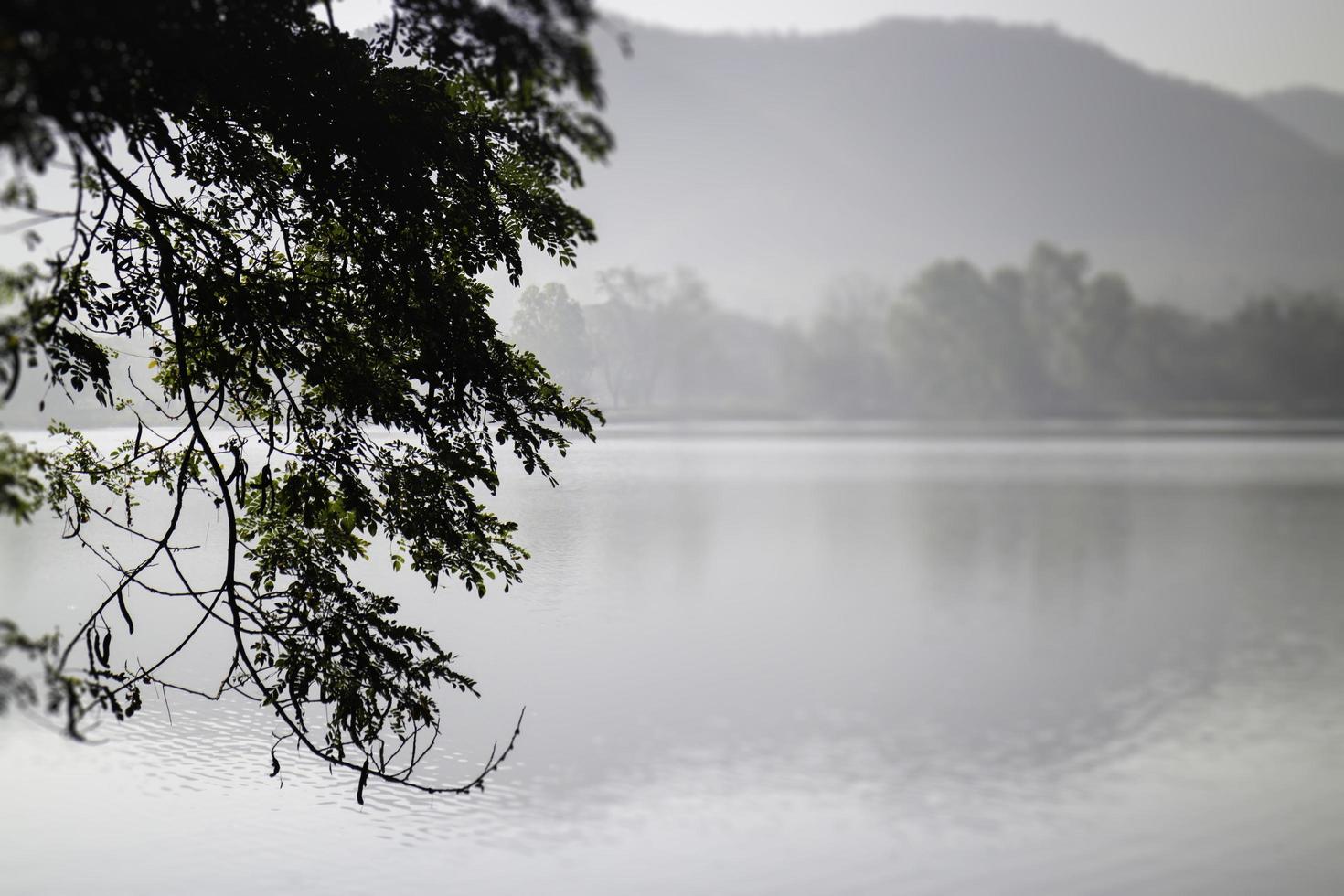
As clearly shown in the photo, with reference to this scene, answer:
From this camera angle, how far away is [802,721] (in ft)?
38.4

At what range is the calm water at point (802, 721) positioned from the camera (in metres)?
6.26

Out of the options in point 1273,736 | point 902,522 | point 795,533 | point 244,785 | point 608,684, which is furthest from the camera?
point 902,522

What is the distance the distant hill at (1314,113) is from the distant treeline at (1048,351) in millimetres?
26461

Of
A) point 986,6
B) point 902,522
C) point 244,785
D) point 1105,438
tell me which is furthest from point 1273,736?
point 986,6

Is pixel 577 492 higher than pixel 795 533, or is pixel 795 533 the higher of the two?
pixel 577 492

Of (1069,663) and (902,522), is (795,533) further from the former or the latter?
(1069,663)

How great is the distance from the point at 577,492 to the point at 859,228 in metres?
44.1

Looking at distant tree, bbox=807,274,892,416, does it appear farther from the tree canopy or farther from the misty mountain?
→ the tree canopy

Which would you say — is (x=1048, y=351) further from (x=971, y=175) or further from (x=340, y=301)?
(x=971, y=175)

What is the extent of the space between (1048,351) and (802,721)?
15292 millimetres

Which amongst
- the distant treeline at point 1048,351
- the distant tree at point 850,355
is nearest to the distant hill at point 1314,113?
the distant treeline at point 1048,351

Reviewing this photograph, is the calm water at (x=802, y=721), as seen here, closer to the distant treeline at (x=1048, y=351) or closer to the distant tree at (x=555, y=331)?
the distant tree at (x=555, y=331)

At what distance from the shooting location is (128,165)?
6.20 meters

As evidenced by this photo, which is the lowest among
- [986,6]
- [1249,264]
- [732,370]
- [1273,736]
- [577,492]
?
[1273,736]
